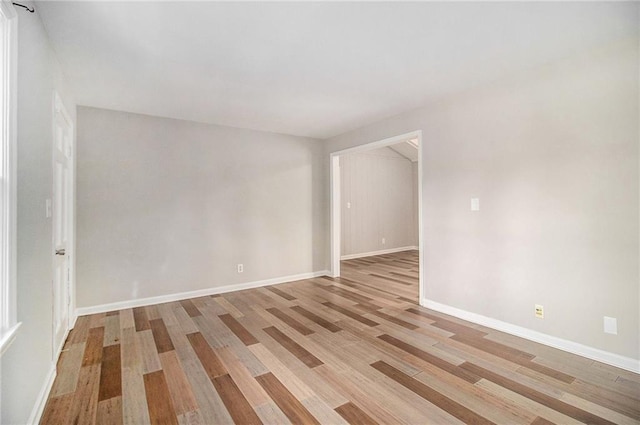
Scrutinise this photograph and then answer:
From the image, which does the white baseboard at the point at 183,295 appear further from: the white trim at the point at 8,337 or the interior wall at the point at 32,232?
the white trim at the point at 8,337

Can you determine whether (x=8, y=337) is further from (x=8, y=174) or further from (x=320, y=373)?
(x=320, y=373)

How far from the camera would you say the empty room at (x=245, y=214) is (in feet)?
6.12

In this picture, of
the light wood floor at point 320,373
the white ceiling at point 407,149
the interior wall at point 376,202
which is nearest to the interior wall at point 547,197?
the light wood floor at point 320,373

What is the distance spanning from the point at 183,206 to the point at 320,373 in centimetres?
307

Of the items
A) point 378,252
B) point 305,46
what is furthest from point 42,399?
point 378,252

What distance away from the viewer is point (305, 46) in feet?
7.71

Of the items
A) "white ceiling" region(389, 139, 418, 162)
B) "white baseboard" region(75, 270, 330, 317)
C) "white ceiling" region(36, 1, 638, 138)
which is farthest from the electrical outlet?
"white ceiling" region(389, 139, 418, 162)

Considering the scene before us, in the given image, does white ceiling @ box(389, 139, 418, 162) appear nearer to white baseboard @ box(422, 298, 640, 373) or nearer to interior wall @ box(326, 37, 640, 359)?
interior wall @ box(326, 37, 640, 359)

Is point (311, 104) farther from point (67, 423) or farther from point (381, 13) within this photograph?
point (67, 423)

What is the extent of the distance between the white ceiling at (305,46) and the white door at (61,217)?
52 cm

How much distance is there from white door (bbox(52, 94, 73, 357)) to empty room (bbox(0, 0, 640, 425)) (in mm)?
48

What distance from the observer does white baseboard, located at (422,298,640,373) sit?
2312mm

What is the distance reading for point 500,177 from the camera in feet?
10.0

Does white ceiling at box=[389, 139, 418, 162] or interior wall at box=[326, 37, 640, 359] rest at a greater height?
white ceiling at box=[389, 139, 418, 162]
